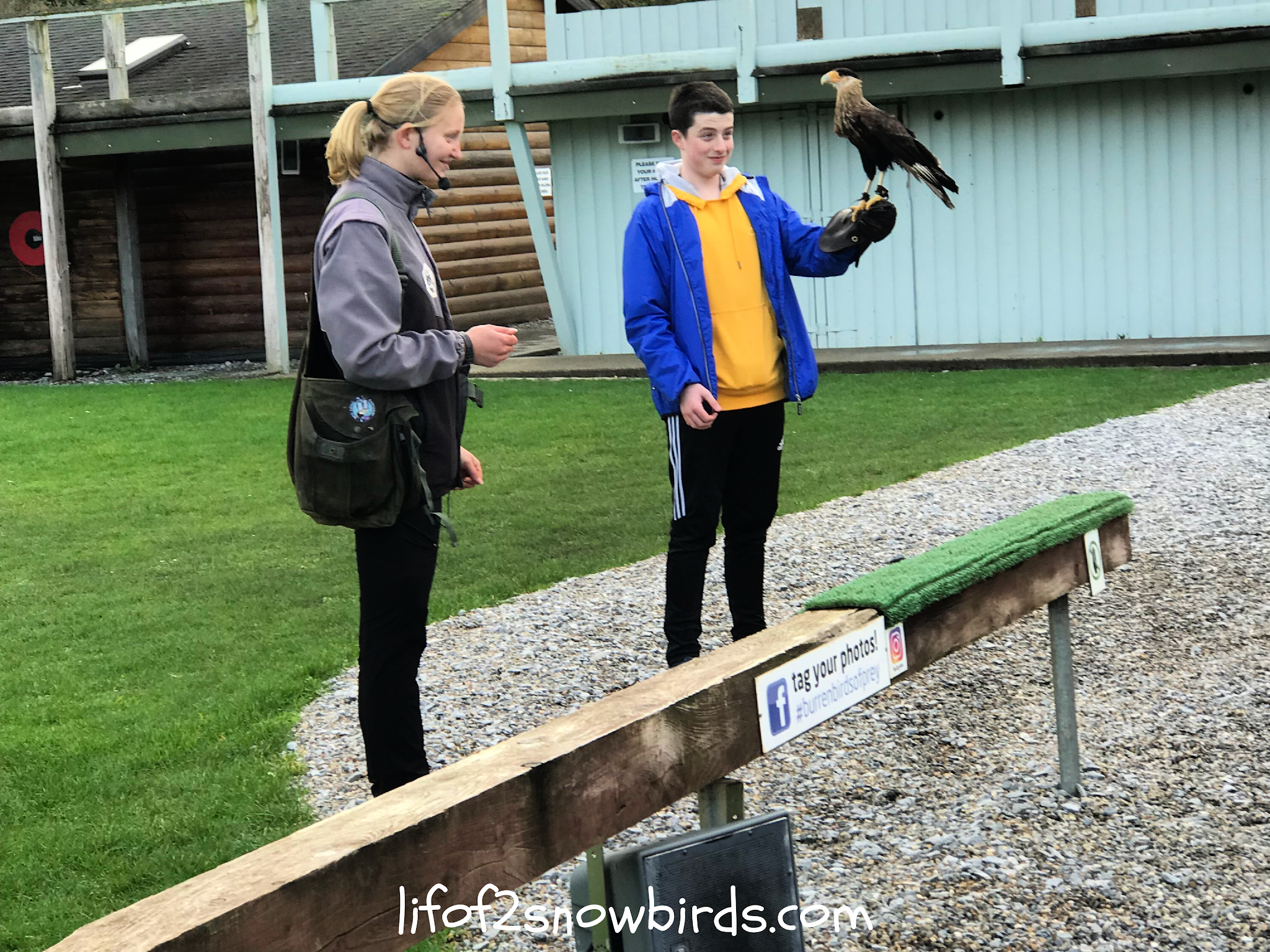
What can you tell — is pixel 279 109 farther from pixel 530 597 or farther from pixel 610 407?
pixel 530 597

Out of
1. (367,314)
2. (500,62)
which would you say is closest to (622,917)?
(367,314)

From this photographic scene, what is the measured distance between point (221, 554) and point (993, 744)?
4.67 m

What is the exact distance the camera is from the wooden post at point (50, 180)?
17.1 meters

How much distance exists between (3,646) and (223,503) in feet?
10.7

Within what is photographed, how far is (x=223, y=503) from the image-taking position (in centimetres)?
934

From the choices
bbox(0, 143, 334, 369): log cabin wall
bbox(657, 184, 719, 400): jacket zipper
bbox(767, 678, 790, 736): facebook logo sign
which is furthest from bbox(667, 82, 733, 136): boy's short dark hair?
bbox(0, 143, 334, 369): log cabin wall

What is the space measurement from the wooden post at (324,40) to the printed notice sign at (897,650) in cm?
1469

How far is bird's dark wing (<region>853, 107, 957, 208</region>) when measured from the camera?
5.55m

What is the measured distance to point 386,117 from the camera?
11.5 ft

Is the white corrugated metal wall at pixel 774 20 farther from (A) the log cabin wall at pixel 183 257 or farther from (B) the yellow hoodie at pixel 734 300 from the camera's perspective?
(B) the yellow hoodie at pixel 734 300

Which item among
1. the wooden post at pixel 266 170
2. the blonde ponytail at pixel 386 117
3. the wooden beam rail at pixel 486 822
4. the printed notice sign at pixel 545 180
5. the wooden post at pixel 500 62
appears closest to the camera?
the wooden beam rail at pixel 486 822

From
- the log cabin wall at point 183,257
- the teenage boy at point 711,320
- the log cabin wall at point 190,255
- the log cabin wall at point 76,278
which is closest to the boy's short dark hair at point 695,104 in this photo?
the teenage boy at point 711,320

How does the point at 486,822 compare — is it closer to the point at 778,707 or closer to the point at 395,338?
the point at 778,707

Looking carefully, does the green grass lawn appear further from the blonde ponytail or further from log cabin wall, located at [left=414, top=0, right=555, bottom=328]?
log cabin wall, located at [left=414, top=0, right=555, bottom=328]
